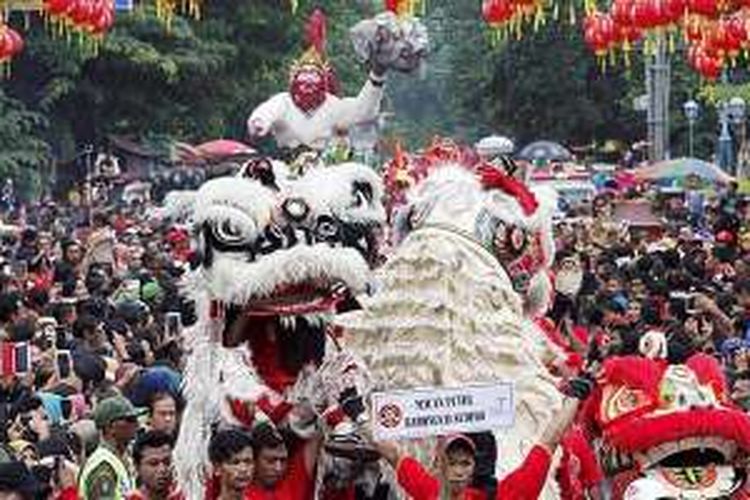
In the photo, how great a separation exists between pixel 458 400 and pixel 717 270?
12.4 meters

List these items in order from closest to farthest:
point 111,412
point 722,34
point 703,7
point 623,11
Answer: point 111,412
point 703,7
point 623,11
point 722,34

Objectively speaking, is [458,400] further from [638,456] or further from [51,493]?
[51,493]

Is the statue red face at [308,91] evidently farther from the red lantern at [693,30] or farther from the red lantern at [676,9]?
the red lantern at [693,30]

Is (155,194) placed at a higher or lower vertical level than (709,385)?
lower

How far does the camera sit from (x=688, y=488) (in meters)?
6.54

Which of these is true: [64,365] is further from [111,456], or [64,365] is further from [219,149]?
[219,149]

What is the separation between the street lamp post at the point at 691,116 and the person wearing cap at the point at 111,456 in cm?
3776

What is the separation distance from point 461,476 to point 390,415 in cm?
31

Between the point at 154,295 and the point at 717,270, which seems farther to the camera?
Result: the point at 717,270

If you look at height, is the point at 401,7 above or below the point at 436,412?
above

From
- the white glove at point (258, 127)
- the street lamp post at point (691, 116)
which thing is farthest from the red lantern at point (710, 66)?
the street lamp post at point (691, 116)

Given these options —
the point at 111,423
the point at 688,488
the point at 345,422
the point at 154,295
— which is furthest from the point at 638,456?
the point at 154,295

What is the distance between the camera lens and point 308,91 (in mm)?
16172

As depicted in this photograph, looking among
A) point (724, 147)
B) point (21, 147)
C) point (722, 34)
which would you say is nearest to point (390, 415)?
point (722, 34)
